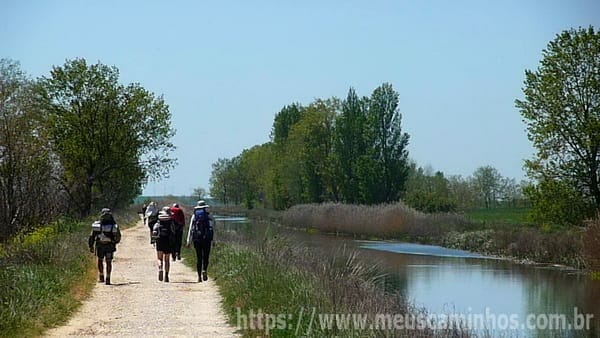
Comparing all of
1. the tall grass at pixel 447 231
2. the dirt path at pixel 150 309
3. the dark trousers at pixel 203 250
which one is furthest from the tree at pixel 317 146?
the dark trousers at pixel 203 250

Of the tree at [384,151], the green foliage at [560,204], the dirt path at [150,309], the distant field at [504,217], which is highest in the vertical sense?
the tree at [384,151]

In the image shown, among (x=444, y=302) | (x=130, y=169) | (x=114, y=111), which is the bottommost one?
(x=444, y=302)

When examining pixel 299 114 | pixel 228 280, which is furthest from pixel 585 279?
pixel 299 114

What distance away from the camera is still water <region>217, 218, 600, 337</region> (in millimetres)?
19156

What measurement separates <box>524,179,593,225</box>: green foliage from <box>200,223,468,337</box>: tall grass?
2213 centimetres

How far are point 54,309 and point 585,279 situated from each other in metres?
20.8

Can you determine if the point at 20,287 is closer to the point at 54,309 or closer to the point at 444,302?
the point at 54,309

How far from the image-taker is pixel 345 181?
72.5m

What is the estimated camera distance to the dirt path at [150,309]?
1231 cm

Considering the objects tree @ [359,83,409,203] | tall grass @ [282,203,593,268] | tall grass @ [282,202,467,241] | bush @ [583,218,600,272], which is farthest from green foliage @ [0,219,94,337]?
tree @ [359,83,409,203]

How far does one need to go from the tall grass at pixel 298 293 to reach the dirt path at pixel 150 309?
0.40m

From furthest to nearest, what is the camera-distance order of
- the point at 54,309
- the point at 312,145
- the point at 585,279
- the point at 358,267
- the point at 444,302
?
the point at 312,145 < the point at 585,279 < the point at 444,302 < the point at 358,267 < the point at 54,309

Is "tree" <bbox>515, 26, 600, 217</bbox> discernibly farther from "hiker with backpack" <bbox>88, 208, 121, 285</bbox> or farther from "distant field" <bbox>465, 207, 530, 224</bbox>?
"hiker with backpack" <bbox>88, 208, 121, 285</bbox>

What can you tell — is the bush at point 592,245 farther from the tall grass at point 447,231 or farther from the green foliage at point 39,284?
the green foliage at point 39,284
